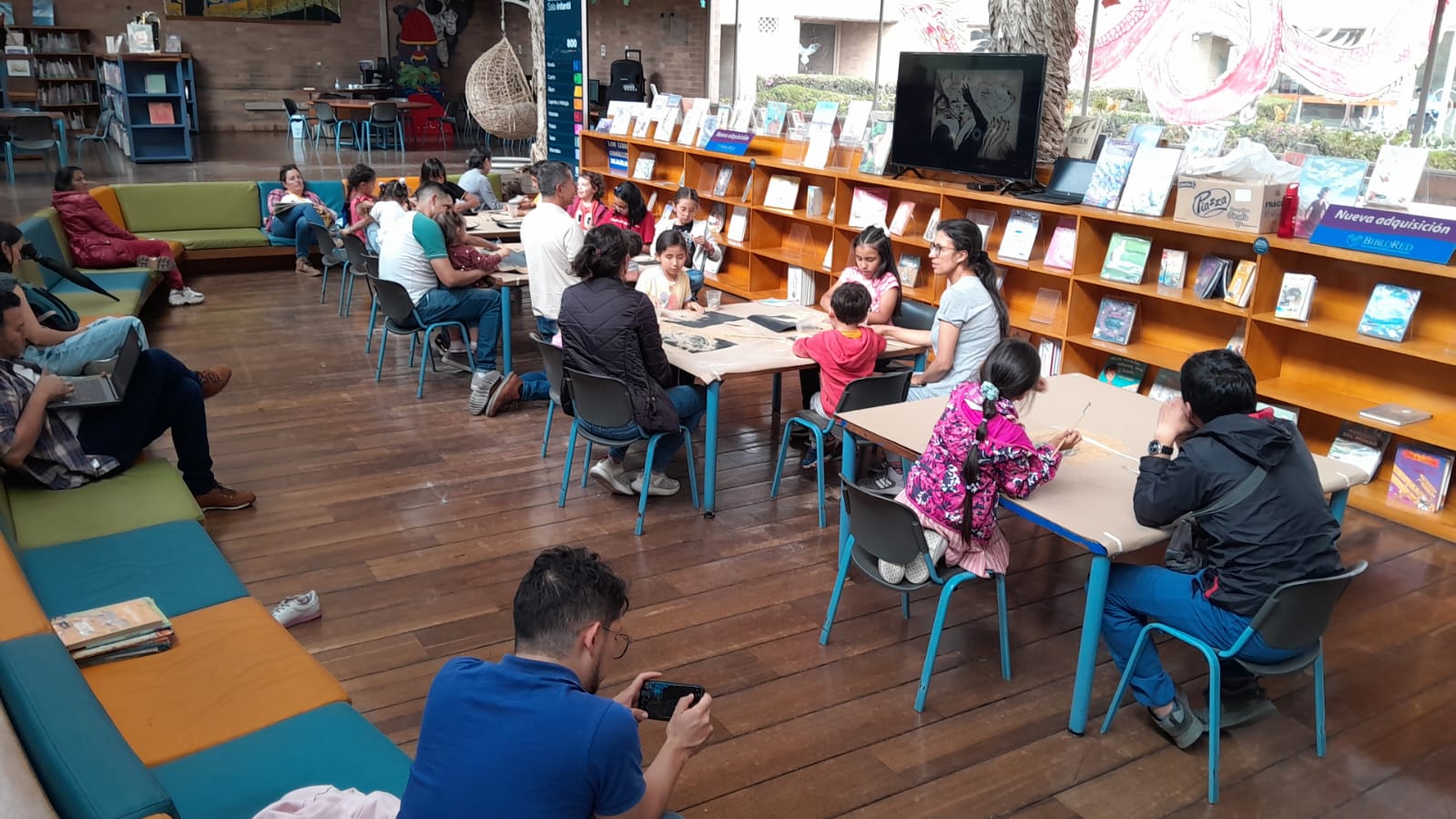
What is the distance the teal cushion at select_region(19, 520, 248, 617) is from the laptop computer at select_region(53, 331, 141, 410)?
0.64m

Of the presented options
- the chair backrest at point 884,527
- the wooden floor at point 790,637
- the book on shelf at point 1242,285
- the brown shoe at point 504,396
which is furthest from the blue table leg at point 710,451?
the book on shelf at point 1242,285

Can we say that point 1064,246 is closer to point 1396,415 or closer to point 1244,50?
point 1396,415

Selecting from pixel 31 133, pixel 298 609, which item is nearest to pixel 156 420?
pixel 298 609

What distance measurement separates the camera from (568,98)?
449 inches

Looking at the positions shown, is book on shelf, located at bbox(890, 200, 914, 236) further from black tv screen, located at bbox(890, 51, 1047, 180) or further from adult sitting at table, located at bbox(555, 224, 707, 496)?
adult sitting at table, located at bbox(555, 224, 707, 496)

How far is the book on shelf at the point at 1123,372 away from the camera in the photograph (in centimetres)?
562

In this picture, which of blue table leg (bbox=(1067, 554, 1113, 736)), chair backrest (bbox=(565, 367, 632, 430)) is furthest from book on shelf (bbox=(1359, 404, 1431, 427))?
chair backrest (bbox=(565, 367, 632, 430))

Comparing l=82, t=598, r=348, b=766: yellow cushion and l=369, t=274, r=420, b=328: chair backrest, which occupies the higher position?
l=369, t=274, r=420, b=328: chair backrest

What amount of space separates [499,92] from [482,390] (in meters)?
8.58

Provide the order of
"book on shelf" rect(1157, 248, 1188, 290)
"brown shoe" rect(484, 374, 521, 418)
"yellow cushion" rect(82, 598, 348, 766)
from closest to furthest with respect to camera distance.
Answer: "yellow cushion" rect(82, 598, 348, 766), "book on shelf" rect(1157, 248, 1188, 290), "brown shoe" rect(484, 374, 521, 418)

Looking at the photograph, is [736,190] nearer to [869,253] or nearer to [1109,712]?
[869,253]

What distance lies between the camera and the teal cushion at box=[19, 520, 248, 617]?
2.88m

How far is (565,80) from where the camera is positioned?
450 inches

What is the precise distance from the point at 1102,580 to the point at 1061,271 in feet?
10.2
